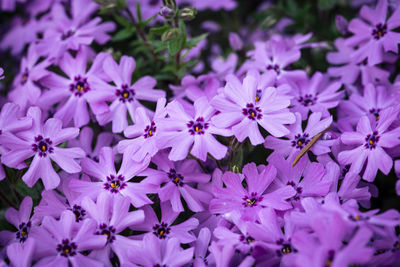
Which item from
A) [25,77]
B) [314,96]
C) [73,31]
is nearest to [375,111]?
[314,96]

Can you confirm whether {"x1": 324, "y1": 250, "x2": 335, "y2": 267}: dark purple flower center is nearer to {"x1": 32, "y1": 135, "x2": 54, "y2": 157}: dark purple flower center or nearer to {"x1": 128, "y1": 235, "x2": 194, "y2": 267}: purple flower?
{"x1": 128, "y1": 235, "x2": 194, "y2": 267}: purple flower

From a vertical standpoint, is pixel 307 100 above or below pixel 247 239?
above

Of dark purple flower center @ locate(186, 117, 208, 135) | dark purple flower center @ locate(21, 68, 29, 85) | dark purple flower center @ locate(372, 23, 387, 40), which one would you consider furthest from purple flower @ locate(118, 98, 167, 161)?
dark purple flower center @ locate(372, 23, 387, 40)

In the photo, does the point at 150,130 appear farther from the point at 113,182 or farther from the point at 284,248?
the point at 284,248

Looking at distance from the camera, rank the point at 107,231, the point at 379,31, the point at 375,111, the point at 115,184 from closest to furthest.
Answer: the point at 107,231
the point at 115,184
the point at 375,111
the point at 379,31

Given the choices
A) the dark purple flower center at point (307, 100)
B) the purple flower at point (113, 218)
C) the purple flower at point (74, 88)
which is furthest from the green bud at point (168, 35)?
the purple flower at point (113, 218)
